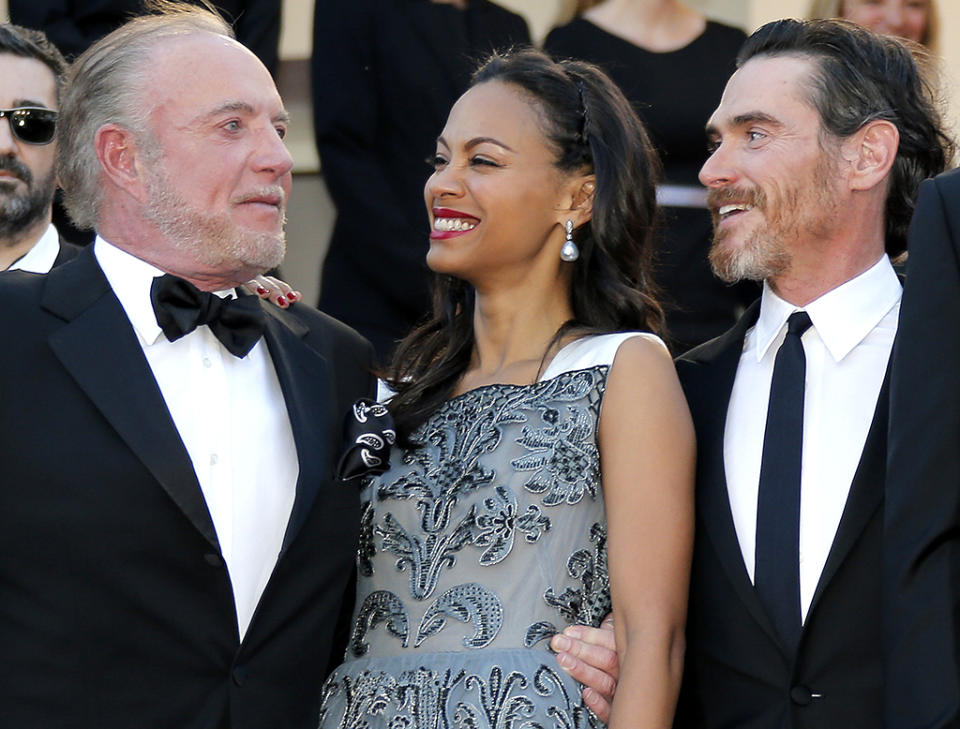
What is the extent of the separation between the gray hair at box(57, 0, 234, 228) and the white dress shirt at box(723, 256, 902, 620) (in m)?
1.38

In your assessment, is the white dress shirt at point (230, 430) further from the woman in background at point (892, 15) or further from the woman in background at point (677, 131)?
the woman in background at point (892, 15)

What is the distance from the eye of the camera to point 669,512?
3182mm

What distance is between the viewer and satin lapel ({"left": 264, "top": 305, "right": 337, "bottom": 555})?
3172 mm

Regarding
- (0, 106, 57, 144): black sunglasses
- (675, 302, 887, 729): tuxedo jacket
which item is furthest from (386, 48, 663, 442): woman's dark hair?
(0, 106, 57, 144): black sunglasses

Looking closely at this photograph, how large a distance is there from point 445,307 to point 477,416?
0.48 metres

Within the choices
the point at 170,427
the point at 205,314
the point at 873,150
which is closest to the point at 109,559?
the point at 170,427

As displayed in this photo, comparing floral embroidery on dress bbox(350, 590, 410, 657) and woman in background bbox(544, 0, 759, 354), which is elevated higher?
woman in background bbox(544, 0, 759, 354)

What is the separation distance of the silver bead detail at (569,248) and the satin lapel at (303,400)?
23.7 inches

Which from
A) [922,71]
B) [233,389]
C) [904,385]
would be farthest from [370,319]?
[904,385]

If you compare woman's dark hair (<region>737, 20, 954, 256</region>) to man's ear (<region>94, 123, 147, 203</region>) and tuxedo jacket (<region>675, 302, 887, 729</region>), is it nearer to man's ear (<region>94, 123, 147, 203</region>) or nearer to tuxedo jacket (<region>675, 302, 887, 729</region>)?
tuxedo jacket (<region>675, 302, 887, 729</region>)

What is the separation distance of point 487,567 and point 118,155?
1178 millimetres

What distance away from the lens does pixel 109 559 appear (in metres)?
2.93

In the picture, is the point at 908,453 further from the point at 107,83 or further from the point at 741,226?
the point at 107,83

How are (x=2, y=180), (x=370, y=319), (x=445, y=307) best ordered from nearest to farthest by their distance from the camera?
(x=445, y=307) → (x=2, y=180) → (x=370, y=319)
